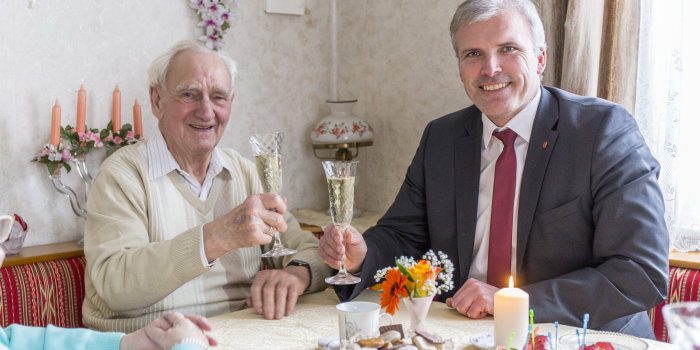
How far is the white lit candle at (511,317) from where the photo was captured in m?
1.50

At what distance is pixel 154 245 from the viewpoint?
204 centimetres

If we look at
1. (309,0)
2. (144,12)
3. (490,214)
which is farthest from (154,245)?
(309,0)

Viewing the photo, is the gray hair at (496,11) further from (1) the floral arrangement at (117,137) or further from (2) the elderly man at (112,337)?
(1) the floral arrangement at (117,137)

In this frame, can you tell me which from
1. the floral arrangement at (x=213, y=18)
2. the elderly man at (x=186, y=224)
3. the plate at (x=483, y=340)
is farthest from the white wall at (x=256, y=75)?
the plate at (x=483, y=340)

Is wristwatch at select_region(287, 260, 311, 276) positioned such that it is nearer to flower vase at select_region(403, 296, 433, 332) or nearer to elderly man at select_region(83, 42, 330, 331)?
elderly man at select_region(83, 42, 330, 331)

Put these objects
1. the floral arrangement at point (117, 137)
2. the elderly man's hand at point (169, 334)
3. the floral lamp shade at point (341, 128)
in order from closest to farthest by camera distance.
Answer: the elderly man's hand at point (169, 334) → the floral arrangement at point (117, 137) → the floral lamp shade at point (341, 128)

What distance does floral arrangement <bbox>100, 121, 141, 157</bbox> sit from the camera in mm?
Answer: 2895

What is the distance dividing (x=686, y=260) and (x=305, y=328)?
1.34 metres

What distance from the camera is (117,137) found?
2912mm

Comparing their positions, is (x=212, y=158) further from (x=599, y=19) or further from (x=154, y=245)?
(x=599, y=19)

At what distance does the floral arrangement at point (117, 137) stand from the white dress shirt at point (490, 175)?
1517mm

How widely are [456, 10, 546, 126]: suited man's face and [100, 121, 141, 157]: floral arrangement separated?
1508mm

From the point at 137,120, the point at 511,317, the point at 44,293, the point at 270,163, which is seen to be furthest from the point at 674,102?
the point at 44,293

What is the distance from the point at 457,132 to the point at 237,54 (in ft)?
4.87
